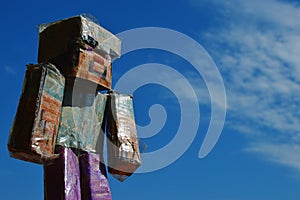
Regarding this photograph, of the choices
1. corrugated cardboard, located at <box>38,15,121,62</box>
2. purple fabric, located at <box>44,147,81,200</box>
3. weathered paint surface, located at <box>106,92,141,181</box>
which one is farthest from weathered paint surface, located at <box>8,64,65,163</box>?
weathered paint surface, located at <box>106,92,141,181</box>

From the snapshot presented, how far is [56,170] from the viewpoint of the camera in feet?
12.8

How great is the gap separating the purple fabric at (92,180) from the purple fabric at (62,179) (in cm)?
11

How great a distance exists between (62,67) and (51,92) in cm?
33

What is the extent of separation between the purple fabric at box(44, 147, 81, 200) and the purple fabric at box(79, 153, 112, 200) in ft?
0.35

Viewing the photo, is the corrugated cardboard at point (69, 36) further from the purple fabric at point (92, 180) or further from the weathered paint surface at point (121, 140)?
the purple fabric at point (92, 180)

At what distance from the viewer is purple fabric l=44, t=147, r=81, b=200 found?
3.85 meters

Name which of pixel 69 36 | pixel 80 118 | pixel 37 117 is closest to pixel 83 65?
pixel 69 36

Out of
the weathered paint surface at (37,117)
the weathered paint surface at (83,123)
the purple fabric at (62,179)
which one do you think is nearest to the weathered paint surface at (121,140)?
the weathered paint surface at (83,123)

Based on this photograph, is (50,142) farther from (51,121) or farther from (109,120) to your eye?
(109,120)

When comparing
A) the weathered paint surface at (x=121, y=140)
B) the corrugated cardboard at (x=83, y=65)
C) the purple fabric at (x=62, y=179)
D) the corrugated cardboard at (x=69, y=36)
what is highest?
the corrugated cardboard at (x=69, y=36)

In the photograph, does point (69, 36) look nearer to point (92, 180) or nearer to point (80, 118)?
point (80, 118)

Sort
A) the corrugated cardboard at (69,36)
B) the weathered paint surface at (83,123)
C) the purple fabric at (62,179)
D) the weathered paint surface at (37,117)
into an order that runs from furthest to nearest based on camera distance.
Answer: the corrugated cardboard at (69,36) → the weathered paint surface at (83,123) → the purple fabric at (62,179) → the weathered paint surface at (37,117)

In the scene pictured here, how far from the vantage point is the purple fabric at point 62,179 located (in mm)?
3852

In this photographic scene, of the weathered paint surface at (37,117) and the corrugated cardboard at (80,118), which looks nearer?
the weathered paint surface at (37,117)
